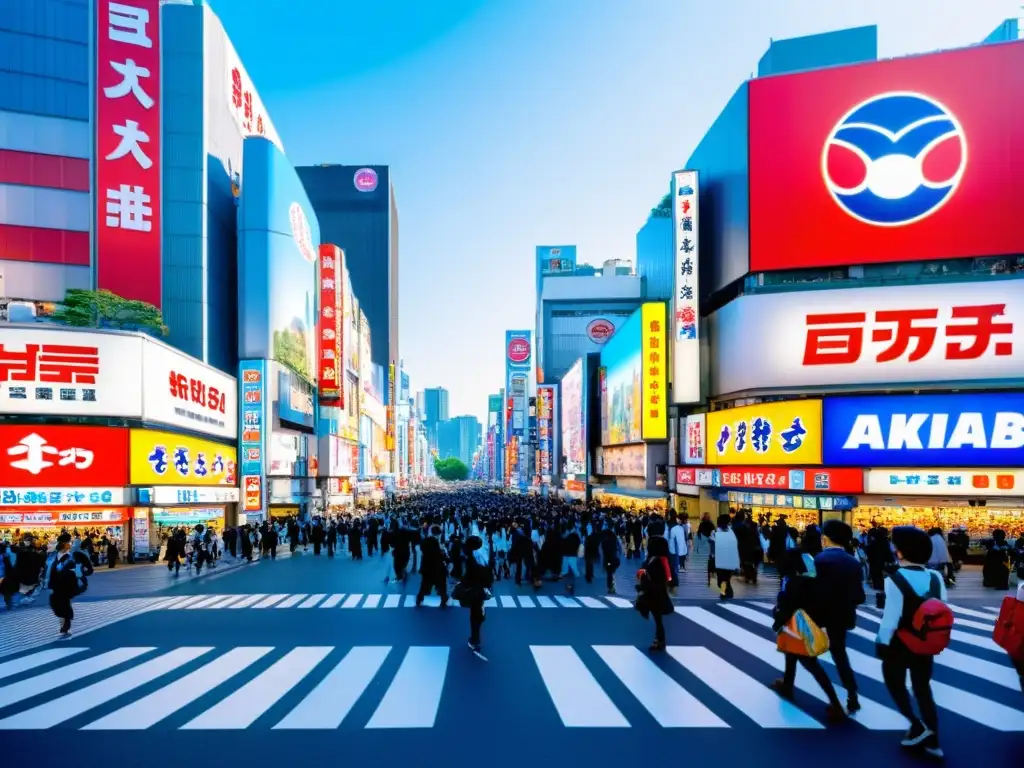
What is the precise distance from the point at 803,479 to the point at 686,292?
37.5 feet

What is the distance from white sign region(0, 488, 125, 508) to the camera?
925 inches

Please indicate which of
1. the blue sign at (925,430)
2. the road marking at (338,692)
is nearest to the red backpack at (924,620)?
the road marking at (338,692)

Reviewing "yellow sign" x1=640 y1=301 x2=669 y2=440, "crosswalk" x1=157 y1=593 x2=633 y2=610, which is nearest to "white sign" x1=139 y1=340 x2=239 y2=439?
"crosswalk" x1=157 y1=593 x2=633 y2=610

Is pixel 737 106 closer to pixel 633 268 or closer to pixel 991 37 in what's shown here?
pixel 991 37

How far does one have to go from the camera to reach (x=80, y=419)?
25.2m

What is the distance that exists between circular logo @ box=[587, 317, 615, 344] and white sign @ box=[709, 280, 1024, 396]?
87.1m

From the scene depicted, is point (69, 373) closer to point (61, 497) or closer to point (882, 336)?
point (61, 497)

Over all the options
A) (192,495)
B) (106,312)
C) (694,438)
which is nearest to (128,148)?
(106,312)

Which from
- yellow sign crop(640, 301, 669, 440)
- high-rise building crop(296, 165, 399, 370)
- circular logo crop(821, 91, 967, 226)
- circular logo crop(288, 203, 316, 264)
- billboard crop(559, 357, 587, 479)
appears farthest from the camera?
high-rise building crop(296, 165, 399, 370)

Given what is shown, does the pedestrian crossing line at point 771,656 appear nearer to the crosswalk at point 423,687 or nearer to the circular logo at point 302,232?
the crosswalk at point 423,687

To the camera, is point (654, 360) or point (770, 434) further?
point (654, 360)

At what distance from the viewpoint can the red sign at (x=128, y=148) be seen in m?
35.1

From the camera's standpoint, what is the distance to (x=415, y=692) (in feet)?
25.3

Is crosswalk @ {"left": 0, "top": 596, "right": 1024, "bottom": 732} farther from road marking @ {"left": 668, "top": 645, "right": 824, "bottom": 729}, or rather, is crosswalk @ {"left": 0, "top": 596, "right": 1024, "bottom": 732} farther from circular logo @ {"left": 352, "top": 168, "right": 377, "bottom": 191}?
circular logo @ {"left": 352, "top": 168, "right": 377, "bottom": 191}
